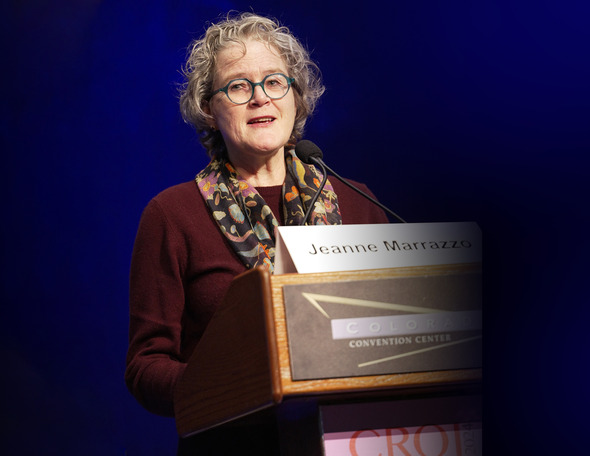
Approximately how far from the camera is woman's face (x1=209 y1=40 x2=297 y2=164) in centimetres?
143

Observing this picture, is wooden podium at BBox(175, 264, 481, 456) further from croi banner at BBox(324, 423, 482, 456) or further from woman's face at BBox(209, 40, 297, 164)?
woman's face at BBox(209, 40, 297, 164)

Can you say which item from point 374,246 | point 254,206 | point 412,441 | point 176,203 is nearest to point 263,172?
point 254,206

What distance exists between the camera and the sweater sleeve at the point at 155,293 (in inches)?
48.9

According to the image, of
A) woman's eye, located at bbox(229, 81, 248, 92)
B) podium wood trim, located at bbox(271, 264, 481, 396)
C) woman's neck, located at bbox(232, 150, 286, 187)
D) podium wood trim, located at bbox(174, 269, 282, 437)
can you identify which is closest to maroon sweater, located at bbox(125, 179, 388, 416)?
woman's neck, located at bbox(232, 150, 286, 187)

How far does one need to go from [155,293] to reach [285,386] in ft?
2.05

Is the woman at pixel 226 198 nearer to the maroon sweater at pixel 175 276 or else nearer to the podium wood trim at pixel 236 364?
the maroon sweater at pixel 175 276

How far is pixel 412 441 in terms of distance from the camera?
830 millimetres

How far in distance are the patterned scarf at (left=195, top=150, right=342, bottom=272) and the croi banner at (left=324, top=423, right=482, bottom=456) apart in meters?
A: 0.53

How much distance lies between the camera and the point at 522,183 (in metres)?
1.07

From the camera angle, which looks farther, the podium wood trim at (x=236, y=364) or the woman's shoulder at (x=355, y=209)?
the woman's shoulder at (x=355, y=209)

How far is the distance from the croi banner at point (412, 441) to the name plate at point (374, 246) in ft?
0.66

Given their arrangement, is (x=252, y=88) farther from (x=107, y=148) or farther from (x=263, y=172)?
(x=107, y=148)

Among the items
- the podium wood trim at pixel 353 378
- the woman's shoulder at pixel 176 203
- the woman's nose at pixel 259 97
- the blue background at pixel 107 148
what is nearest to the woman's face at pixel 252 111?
the woman's nose at pixel 259 97

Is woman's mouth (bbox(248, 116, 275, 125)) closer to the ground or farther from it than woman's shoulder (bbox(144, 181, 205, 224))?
farther from it
